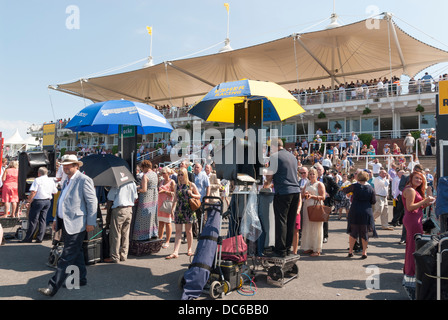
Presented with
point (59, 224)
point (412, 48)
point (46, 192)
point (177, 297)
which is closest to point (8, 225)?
point (46, 192)

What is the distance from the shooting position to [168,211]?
680cm

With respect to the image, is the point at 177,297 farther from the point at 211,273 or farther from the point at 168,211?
the point at 168,211

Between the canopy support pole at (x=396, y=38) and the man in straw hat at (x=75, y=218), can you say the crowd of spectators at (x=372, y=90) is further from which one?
the man in straw hat at (x=75, y=218)

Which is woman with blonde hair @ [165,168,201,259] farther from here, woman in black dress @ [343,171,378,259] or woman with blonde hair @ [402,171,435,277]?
woman with blonde hair @ [402,171,435,277]

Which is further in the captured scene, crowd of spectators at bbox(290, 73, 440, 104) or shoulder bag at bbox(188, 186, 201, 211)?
crowd of spectators at bbox(290, 73, 440, 104)

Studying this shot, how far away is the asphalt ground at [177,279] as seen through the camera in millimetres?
4160

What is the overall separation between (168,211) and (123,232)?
1.15 meters

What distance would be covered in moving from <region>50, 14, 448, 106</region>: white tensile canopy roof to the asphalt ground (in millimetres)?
20740

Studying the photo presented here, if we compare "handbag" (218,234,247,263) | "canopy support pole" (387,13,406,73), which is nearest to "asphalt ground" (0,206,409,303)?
"handbag" (218,234,247,263)

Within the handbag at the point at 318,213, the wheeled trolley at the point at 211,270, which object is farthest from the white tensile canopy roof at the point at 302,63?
the wheeled trolley at the point at 211,270

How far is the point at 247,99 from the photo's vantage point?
5.20 meters

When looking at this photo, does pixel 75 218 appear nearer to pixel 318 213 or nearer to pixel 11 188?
pixel 318 213

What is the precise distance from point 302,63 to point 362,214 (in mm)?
26198

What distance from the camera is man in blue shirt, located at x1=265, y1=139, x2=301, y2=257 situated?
480 centimetres
